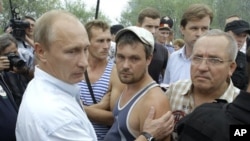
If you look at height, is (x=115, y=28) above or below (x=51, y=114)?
below

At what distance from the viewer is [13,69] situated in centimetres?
385

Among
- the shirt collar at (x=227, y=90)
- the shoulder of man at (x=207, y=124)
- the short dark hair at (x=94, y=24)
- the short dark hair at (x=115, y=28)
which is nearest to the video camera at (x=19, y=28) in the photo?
the short dark hair at (x=94, y=24)

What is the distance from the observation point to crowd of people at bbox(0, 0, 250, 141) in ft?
6.05

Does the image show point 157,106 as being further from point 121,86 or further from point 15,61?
point 15,61

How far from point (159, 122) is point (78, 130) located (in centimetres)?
67

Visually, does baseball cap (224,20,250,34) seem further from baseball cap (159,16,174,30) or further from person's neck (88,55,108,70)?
baseball cap (159,16,174,30)

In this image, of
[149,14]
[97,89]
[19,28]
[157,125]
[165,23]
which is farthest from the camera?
[165,23]

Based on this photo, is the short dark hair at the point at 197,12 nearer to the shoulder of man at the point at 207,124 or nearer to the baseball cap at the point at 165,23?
the shoulder of man at the point at 207,124

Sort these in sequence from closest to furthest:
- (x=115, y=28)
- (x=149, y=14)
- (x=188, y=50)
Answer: (x=188, y=50)
(x=149, y=14)
(x=115, y=28)

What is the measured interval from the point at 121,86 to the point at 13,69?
47.7 inches

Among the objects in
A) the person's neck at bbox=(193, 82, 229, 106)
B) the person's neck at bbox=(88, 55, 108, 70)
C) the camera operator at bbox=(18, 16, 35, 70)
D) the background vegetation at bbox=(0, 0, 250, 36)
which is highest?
the person's neck at bbox=(193, 82, 229, 106)

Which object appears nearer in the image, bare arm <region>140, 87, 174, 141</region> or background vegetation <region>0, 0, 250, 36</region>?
bare arm <region>140, 87, 174, 141</region>

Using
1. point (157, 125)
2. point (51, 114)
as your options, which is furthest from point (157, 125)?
point (51, 114)

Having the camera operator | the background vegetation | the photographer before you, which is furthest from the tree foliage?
the photographer
